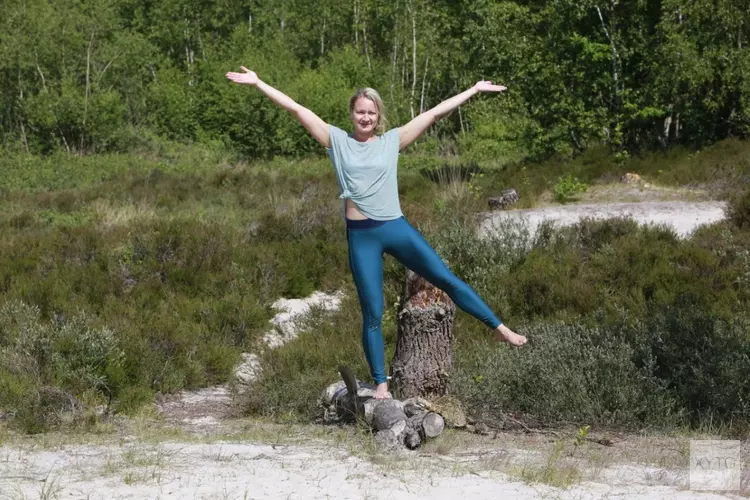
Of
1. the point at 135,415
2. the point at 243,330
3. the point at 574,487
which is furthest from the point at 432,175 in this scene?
the point at 574,487

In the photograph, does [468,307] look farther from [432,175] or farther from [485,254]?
[432,175]

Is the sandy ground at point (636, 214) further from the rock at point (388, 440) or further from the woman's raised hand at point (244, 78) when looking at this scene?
the woman's raised hand at point (244, 78)

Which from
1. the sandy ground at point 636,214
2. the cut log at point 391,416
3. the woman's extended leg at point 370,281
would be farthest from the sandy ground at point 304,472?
the sandy ground at point 636,214

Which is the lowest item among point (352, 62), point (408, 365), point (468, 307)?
point (408, 365)

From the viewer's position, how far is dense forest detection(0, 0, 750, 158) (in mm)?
18688

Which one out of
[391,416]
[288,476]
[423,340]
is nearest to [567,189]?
[423,340]

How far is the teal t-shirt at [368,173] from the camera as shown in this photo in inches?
220

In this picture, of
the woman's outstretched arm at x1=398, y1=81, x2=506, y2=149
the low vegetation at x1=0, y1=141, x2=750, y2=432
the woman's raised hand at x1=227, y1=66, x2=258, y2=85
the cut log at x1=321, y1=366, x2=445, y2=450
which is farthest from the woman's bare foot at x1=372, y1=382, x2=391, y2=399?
the woman's raised hand at x1=227, y1=66, x2=258, y2=85

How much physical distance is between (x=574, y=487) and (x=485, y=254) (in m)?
6.22

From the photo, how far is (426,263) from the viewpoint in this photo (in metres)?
5.77

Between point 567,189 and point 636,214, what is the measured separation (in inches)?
106

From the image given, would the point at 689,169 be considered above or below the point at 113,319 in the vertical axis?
above

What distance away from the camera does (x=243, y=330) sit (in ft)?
33.0

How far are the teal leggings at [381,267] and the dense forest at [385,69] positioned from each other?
A: 1294 centimetres
